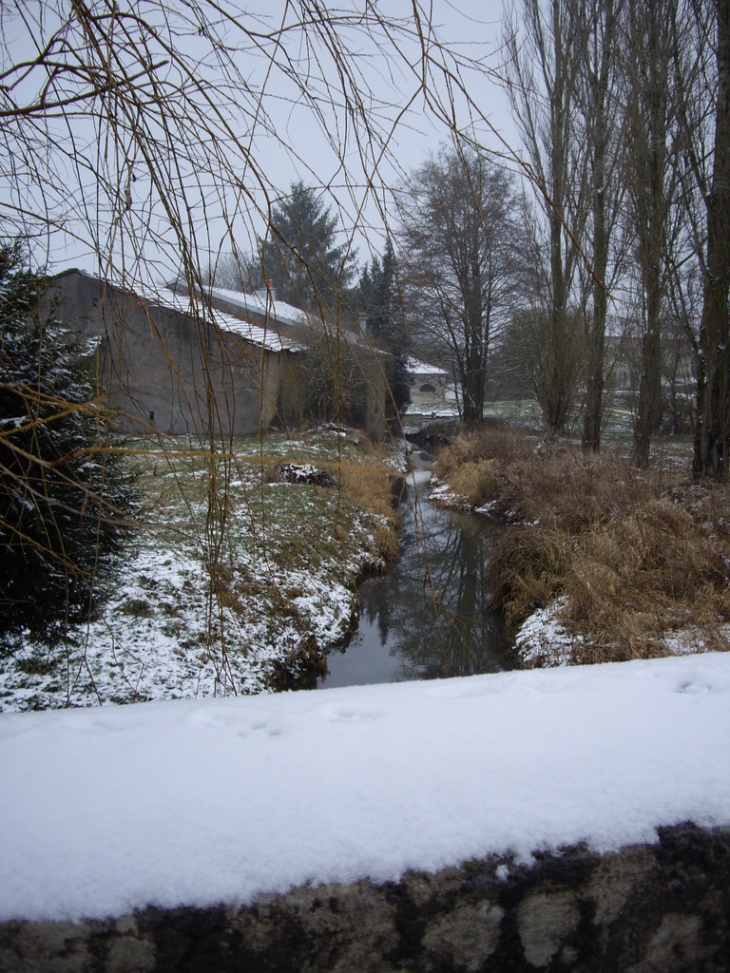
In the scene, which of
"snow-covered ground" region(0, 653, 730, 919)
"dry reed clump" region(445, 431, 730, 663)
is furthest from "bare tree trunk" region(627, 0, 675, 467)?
"snow-covered ground" region(0, 653, 730, 919)

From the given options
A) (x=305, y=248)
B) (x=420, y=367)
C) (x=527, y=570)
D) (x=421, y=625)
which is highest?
(x=420, y=367)

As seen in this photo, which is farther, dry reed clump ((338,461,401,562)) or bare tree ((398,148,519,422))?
dry reed clump ((338,461,401,562))

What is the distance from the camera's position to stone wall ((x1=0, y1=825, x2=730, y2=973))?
1.08 meters

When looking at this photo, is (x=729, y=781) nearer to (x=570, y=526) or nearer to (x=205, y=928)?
(x=205, y=928)

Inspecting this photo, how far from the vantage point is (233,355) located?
2.01 metres

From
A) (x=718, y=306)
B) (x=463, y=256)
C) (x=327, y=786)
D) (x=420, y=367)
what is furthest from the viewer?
(x=420, y=367)

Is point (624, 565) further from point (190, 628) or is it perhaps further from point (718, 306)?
point (190, 628)

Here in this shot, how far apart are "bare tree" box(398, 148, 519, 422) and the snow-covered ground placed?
46.8 inches

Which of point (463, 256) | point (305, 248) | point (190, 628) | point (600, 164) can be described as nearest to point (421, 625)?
point (190, 628)

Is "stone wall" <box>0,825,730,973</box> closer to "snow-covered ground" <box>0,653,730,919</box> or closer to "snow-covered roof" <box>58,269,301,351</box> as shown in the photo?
"snow-covered ground" <box>0,653,730,919</box>

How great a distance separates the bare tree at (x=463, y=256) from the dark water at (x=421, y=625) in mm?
2388

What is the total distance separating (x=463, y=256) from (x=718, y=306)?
335 centimetres

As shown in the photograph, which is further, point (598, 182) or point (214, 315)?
point (598, 182)

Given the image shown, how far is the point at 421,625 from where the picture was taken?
7.55m
